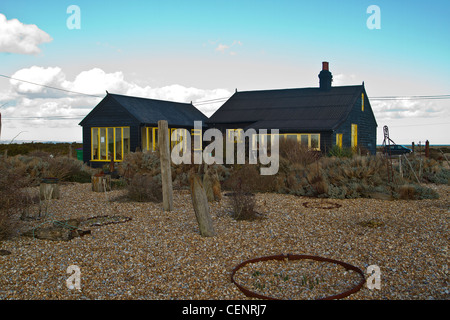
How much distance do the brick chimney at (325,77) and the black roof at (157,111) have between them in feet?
24.1

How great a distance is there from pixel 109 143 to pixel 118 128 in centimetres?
93

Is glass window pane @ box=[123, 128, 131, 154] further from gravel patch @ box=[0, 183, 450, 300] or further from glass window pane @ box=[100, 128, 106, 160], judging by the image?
gravel patch @ box=[0, 183, 450, 300]

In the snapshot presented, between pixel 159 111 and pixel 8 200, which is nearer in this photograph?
pixel 8 200

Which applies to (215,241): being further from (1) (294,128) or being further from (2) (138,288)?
(1) (294,128)

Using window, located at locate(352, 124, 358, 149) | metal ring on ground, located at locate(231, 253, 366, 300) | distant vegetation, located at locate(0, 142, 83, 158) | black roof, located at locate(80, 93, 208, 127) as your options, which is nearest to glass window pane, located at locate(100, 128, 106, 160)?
black roof, located at locate(80, 93, 208, 127)

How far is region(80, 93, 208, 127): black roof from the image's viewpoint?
1931cm

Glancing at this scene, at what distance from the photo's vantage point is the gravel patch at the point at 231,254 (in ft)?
14.0

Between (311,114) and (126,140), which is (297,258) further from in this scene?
(311,114)

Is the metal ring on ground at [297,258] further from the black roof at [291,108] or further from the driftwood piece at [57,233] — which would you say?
the black roof at [291,108]

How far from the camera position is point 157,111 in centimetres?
2095

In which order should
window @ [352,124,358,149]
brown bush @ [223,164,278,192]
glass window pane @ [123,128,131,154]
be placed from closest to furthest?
brown bush @ [223,164,278,192]
glass window pane @ [123,128,131,154]
window @ [352,124,358,149]

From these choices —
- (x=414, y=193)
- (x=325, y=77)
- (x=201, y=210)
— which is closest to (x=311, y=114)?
(x=325, y=77)

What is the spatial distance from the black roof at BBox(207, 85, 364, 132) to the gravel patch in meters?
11.8

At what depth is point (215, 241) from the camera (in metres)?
5.99
